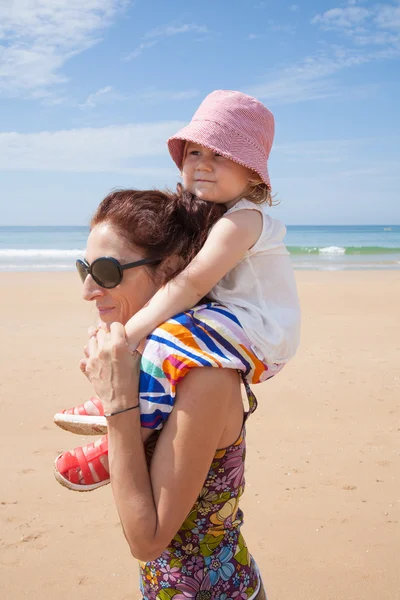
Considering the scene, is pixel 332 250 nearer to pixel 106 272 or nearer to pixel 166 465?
pixel 106 272

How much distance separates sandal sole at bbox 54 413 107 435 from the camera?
1.68 metres

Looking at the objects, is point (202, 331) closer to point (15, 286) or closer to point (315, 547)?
point (315, 547)

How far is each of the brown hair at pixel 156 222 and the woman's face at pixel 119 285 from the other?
2 centimetres

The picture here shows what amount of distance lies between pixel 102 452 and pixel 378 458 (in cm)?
408

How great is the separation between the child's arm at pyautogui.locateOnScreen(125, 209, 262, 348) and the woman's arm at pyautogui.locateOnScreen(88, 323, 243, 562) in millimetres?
226

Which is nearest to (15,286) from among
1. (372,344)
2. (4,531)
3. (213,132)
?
(372,344)

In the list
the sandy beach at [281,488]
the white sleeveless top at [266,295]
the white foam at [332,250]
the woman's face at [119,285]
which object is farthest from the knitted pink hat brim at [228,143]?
the white foam at [332,250]

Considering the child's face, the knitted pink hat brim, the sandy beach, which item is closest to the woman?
the child's face

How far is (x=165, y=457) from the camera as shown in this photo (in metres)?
1.44

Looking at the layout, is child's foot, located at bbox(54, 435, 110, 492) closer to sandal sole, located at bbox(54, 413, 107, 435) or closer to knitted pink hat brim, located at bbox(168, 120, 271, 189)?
sandal sole, located at bbox(54, 413, 107, 435)

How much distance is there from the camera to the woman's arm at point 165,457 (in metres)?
1.42

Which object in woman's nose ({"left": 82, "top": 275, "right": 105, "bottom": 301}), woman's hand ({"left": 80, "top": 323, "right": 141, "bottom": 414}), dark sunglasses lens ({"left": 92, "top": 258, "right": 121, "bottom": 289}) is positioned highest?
dark sunglasses lens ({"left": 92, "top": 258, "right": 121, "bottom": 289})

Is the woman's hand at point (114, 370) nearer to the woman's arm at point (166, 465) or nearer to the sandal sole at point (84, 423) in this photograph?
the woman's arm at point (166, 465)

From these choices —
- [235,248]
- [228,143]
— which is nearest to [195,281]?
[235,248]
